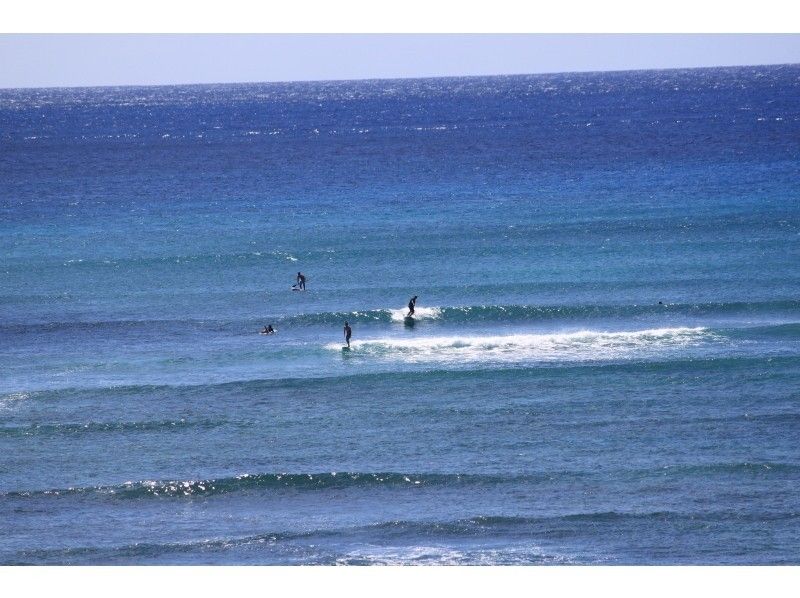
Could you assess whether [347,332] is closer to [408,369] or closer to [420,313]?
[408,369]

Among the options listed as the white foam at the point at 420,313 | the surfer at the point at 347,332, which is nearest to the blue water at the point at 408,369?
the white foam at the point at 420,313

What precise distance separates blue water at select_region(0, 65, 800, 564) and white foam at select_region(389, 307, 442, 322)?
0.16 meters

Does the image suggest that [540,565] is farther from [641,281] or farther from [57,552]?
[641,281]

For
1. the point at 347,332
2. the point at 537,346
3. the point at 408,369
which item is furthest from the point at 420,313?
the point at 408,369

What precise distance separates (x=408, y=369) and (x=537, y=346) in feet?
17.5

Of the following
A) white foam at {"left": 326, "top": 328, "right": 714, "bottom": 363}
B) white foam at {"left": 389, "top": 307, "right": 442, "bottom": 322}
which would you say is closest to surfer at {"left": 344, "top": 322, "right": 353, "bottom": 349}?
white foam at {"left": 326, "top": 328, "right": 714, "bottom": 363}

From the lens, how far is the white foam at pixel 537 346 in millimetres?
40062

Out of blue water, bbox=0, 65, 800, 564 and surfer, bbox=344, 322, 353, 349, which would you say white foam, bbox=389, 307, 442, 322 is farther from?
surfer, bbox=344, 322, 353, 349

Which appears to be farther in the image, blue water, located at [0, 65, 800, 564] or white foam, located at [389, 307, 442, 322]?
white foam, located at [389, 307, 442, 322]

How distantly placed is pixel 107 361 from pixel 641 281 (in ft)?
77.5

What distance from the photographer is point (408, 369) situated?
128 ft

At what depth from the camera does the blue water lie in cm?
2703

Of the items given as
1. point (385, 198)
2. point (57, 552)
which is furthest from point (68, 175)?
point (57, 552)

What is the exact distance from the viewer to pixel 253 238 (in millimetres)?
63438
